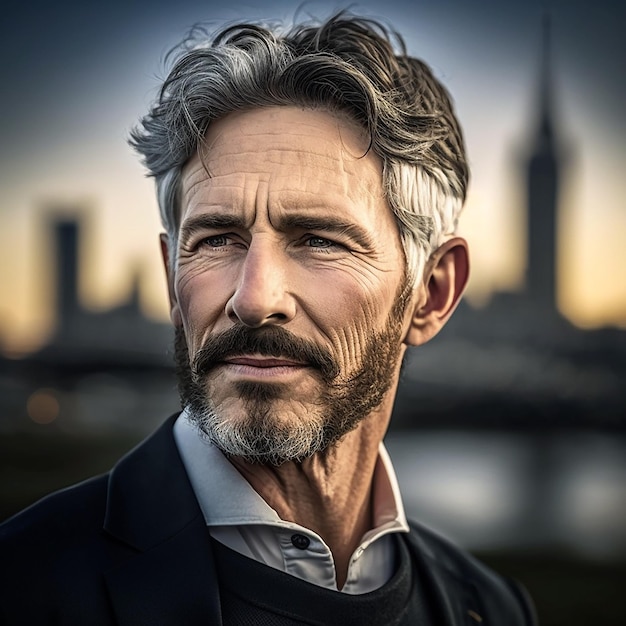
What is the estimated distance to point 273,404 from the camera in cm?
244

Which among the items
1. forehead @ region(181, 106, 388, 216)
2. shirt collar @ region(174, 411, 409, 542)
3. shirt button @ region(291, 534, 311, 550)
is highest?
forehead @ region(181, 106, 388, 216)

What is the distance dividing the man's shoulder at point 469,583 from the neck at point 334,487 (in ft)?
0.99

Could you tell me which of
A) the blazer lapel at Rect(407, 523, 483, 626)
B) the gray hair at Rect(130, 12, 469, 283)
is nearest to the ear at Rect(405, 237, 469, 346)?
the gray hair at Rect(130, 12, 469, 283)

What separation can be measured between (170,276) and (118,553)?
96 centimetres

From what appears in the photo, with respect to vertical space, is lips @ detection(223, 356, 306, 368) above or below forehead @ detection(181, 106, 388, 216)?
below

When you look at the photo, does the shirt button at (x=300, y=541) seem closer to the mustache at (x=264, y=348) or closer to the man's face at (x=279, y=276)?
the man's face at (x=279, y=276)

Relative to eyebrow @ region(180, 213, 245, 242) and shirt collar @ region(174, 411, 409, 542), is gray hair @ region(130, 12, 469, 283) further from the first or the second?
shirt collar @ region(174, 411, 409, 542)

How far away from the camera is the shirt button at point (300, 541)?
2520mm

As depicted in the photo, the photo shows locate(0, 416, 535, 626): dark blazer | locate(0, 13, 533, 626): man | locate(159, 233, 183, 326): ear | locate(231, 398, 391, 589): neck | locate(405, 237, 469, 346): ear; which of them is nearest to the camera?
locate(0, 416, 535, 626): dark blazer

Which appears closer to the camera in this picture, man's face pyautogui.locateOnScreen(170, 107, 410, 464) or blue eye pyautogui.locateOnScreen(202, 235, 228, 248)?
man's face pyautogui.locateOnScreen(170, 107, 410, 464)

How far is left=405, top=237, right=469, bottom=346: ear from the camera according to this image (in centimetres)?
297

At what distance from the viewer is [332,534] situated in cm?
275

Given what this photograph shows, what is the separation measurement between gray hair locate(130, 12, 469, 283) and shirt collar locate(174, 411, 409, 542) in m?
0.69

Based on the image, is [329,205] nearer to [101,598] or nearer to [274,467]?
[274,467]
